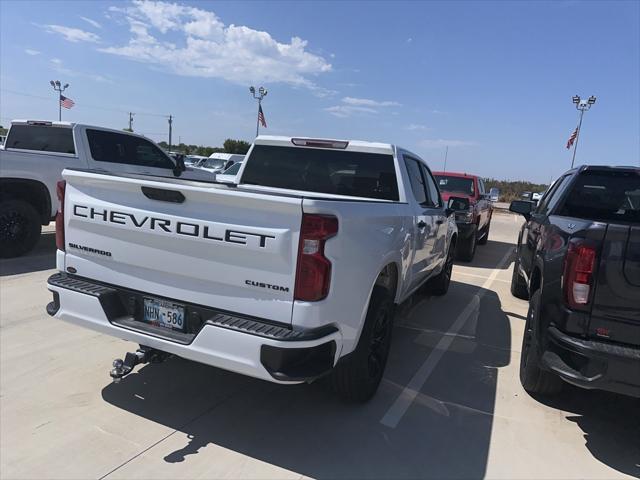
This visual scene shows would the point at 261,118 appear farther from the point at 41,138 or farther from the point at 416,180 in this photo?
the point at 416,180

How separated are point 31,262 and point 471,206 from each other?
26.7 feet

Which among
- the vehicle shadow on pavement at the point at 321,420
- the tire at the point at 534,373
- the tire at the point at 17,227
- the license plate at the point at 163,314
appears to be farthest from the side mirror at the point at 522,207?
the tire at the point at 17,227

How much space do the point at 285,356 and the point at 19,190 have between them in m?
6.51

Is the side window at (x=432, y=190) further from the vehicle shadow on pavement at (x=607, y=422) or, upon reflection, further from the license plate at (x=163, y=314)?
the license plate at (x=163, y=314)

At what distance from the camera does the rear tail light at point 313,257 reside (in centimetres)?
259

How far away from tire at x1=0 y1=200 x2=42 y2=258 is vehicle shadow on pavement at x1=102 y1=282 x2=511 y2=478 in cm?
447

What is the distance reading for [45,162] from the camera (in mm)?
7328

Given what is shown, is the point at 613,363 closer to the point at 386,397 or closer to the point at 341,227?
the point at 386,397

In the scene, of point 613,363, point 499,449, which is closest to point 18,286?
point 499,449

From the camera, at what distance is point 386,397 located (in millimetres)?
3818

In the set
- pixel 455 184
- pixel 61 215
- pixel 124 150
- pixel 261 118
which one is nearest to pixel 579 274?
pixel 61 215

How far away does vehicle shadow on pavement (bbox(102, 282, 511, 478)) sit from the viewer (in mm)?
2932

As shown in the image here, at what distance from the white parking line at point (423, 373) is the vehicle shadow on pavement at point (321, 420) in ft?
0.11

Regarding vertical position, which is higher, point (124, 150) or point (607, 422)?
point (124, 150)
